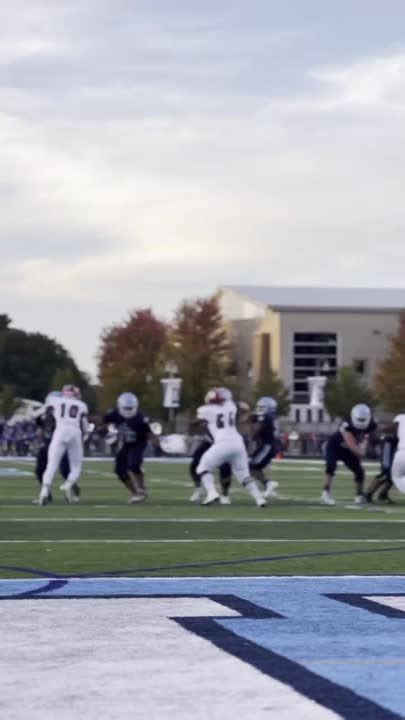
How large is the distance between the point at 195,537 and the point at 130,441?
8.69 metres

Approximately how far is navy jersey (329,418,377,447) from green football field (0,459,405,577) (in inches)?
37.7

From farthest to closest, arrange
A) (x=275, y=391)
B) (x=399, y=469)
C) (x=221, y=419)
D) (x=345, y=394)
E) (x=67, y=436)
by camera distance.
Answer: (x=275, y=391) → (x=345, y=394) → (x=67, y=436) → (x=221, y=419) → (x=399, y=469)

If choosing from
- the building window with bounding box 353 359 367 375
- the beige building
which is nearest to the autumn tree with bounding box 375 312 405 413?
the beige building

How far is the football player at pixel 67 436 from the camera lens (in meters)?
24.6

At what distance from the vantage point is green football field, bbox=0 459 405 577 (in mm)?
13789

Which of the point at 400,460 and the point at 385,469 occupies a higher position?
the point at 400,460

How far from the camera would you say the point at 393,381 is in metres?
91.2

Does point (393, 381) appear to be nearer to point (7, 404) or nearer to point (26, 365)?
point (7, 404)

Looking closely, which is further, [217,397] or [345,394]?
[345,394]

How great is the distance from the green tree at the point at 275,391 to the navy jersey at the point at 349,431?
6879 centimetres

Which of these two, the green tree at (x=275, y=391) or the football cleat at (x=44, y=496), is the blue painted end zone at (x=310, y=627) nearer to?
the football cleat at (x=44, y=496)

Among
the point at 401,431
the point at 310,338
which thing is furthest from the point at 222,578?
the point at 310,338

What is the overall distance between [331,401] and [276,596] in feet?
273

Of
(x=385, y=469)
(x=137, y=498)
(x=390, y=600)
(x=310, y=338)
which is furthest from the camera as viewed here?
(x=310, y=338)
